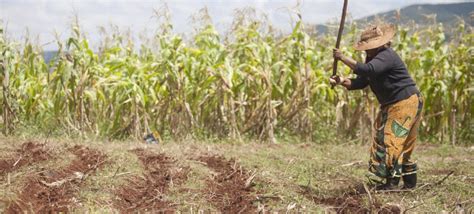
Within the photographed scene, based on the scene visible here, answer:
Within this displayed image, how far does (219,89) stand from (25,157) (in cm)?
298

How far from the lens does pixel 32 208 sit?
3.31 meters

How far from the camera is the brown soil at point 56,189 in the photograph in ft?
11.1

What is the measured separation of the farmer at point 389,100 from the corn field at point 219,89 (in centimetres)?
Answer: 313

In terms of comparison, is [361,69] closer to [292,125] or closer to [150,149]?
[150,149]

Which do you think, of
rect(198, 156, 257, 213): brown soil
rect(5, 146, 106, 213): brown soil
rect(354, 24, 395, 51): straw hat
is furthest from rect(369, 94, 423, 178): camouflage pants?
rect(5, 146, 106, 213): brown soil

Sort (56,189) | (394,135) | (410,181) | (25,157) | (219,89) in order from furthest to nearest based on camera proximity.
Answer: (219,89) → (25,157) → (410,181) → (394,135) → (56,189)

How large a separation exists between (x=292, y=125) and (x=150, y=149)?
2.56 metres

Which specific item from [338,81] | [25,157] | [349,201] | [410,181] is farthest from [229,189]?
[25,157]

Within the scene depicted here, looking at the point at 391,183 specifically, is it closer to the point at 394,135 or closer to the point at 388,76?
the point at 394,135

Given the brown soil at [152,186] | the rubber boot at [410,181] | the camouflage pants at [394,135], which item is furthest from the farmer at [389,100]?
the brown soil at [152,186]

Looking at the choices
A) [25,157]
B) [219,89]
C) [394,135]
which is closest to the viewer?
[394,135]

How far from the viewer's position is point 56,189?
3883mm

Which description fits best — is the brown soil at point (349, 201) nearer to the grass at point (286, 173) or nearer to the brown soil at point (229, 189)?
the grass at point (286, 173)

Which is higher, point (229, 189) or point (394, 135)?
point (394, 135)
